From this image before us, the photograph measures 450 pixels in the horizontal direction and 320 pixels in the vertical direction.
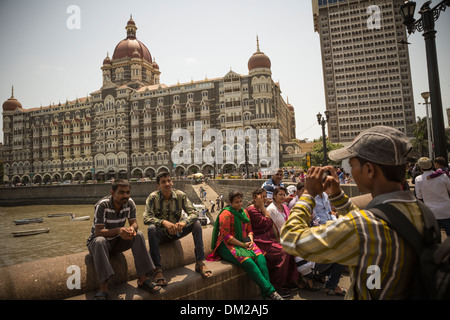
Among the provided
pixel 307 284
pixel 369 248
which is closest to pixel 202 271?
pixel 307 284

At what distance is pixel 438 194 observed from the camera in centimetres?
423

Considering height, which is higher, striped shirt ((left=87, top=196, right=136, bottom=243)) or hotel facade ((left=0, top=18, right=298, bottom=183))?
hotel facade ((left=0, top=18, right=298, bottom=183))

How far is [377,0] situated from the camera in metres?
64.2

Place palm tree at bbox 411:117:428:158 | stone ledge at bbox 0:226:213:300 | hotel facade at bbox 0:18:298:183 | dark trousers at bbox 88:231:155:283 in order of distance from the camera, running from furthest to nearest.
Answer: hotel facade at bbox 0:18:298:183 < palm tree at bbox 411:117:428:158 < dark trousers at bbox 88:231:155:283 < stone ledge at bbox 0:226:213:300

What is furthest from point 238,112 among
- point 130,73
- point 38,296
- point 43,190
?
point 38,296

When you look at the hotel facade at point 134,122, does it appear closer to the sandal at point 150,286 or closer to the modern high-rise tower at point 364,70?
the modern high-rise tower at point 364,70

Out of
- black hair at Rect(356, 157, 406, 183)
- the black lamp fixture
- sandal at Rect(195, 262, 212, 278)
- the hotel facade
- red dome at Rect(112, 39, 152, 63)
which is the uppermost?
red dome at Rect(112, 39, 152, 63)

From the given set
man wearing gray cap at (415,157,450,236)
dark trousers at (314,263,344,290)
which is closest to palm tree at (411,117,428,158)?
man wearing gray cap at (415,157,450,236)

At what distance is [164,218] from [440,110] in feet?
16.0

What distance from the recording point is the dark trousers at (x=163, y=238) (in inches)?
120

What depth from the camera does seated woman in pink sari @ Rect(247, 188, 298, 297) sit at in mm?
3627

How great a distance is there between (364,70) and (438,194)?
237ft

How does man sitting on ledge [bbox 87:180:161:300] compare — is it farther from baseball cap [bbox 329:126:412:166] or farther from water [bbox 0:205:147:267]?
water [bbox 0:205:147:267]

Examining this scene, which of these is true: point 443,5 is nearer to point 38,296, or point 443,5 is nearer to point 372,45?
point 38,296
